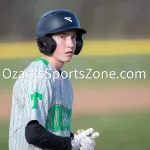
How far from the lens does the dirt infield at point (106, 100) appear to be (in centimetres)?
494

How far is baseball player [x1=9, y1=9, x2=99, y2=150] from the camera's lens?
1535 mm

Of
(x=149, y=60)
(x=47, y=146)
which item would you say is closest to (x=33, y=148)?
(x=47, y=146)

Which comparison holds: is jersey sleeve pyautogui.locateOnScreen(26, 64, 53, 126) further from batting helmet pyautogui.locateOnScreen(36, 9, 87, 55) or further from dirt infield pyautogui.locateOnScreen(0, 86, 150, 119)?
dirt infield pyautogui.locateOnScreen(0, 86, 150, 119)

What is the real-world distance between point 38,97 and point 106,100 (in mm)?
3764

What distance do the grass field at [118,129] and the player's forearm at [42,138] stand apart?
7.23 ft

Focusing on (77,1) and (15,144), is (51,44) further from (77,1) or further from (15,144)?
(77,1)

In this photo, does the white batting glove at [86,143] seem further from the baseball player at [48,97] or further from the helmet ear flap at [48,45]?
the helmet ear flap at [48,45]

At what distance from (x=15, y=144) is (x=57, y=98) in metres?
0.21

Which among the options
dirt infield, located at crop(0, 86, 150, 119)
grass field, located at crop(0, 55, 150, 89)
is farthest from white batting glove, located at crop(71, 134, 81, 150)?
grass field, located at crop(0, 55, 150, 89)

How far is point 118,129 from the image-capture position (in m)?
4.34

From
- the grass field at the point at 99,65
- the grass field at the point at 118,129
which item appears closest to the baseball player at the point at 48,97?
the grass field at the point at 118,129

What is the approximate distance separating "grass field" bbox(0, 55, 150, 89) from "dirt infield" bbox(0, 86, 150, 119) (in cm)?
22

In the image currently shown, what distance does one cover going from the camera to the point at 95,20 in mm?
8367

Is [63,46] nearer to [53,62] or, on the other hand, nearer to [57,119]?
[53,62]
